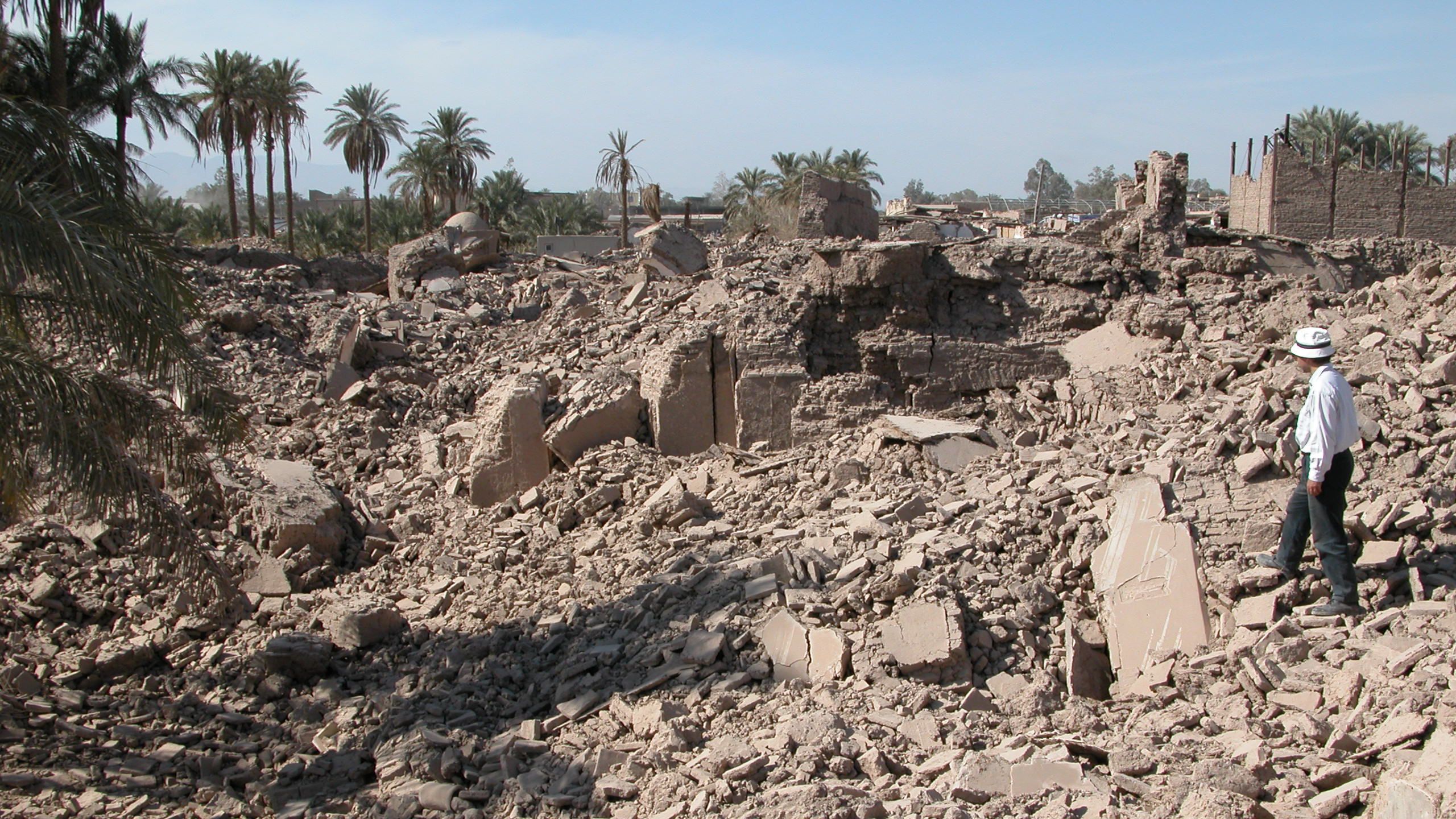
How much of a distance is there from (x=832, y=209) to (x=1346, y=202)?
43.4 feet

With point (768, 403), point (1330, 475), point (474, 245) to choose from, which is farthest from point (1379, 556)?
point (474, 245)

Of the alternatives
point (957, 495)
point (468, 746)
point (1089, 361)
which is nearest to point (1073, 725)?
point (957, 495)

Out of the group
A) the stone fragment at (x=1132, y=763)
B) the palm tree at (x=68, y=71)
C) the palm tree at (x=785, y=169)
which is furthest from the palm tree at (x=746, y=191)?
the stone fragment at (x=1132, y=763)

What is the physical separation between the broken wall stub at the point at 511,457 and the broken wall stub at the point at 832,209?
165 inches

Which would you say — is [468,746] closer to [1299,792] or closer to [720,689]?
[720,689]

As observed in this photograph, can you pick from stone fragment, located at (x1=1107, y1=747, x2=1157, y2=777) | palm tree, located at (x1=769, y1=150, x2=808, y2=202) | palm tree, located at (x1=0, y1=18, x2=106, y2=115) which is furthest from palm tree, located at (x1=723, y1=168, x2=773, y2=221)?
stone fragment, located at (x1=1107, y1=747, x2=1157, y2=777)

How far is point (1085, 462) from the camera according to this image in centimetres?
703

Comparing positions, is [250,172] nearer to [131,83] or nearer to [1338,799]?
[131,83]

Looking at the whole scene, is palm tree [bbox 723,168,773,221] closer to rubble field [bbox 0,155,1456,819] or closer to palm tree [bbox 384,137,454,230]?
palm tree [bbox 384,137,454,230]

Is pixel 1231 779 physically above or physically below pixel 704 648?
above

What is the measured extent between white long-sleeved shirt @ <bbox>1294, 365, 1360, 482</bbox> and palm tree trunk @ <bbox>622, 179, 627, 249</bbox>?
2323 centimetres

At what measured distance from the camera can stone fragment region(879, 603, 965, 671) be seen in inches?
211

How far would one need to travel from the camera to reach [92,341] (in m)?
5.65

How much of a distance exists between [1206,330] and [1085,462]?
237 cm
